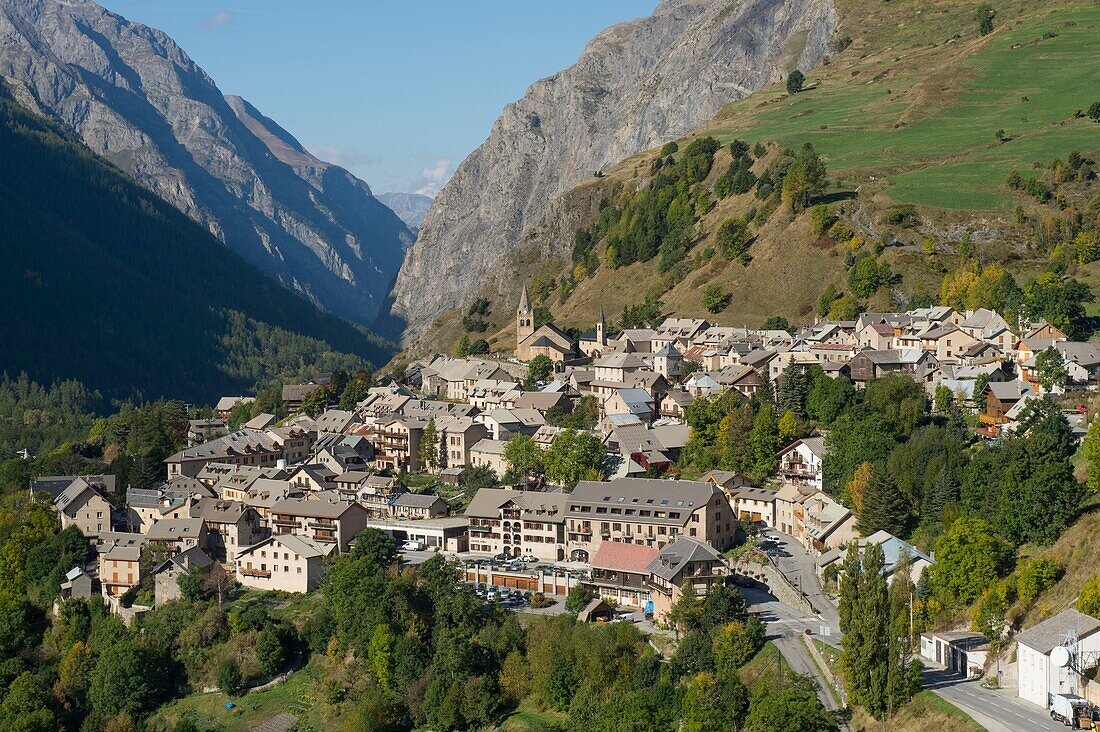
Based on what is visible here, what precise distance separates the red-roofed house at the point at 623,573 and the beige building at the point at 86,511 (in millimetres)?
36206

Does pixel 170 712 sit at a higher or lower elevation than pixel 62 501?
lower

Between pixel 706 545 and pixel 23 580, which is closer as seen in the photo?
pixel 706 545

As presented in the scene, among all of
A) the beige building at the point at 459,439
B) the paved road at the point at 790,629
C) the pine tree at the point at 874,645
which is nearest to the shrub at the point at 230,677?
the paved road at the point at 790,629

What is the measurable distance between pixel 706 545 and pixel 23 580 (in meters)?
44.3

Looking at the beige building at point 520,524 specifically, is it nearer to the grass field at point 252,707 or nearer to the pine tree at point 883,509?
the grass field at point 252,707

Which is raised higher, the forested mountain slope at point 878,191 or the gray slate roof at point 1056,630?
the forested mountain slope at point 878,191

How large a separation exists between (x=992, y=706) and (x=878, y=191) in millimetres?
83248

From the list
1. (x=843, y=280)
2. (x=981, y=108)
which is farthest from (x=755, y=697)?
(x=981, y=108)

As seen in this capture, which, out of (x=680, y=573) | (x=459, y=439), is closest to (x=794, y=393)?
(x=459, y=439)

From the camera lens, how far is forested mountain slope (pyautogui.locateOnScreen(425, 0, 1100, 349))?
109438 millimetres

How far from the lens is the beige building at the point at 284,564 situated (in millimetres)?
72438

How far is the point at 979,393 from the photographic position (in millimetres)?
75000

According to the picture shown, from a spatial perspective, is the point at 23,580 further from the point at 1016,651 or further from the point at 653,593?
the point at 1016,651

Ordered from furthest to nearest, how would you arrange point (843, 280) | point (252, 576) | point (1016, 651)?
1. point (843, 280)
2. point (252, 576)
3. point (1016, 651)
